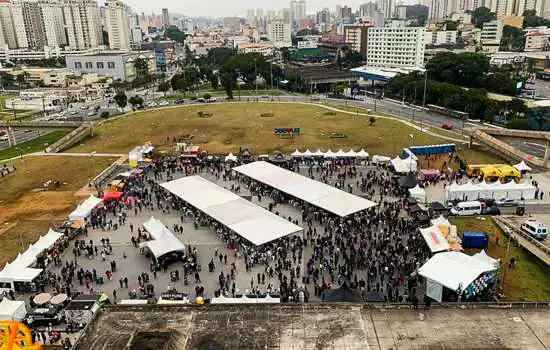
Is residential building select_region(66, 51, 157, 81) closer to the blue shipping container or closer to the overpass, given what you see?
the overpass

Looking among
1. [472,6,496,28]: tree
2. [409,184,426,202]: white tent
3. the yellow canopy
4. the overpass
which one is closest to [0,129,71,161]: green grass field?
[409,184,426,202]: white tent

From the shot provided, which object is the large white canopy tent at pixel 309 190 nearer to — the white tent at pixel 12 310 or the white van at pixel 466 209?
the white van at pixel 466 209

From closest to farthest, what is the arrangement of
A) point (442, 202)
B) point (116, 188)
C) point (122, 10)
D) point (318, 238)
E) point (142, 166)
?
point (318, 238) < point (442, 202) < point (116, 188) < point (142, 166) < point (122, 10)

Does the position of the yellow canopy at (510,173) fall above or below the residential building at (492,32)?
below

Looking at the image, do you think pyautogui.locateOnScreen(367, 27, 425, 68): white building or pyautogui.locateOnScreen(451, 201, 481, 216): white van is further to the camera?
pyautogui.locateOnScreen(367, 27, 425, 68): white building

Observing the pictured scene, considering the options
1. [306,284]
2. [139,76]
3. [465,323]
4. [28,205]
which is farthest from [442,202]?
[139,76]

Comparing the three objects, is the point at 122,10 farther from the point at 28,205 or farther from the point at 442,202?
the point at 442,202

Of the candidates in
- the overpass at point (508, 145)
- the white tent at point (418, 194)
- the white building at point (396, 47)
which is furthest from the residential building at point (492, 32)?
the white tent at point (418, 194)
